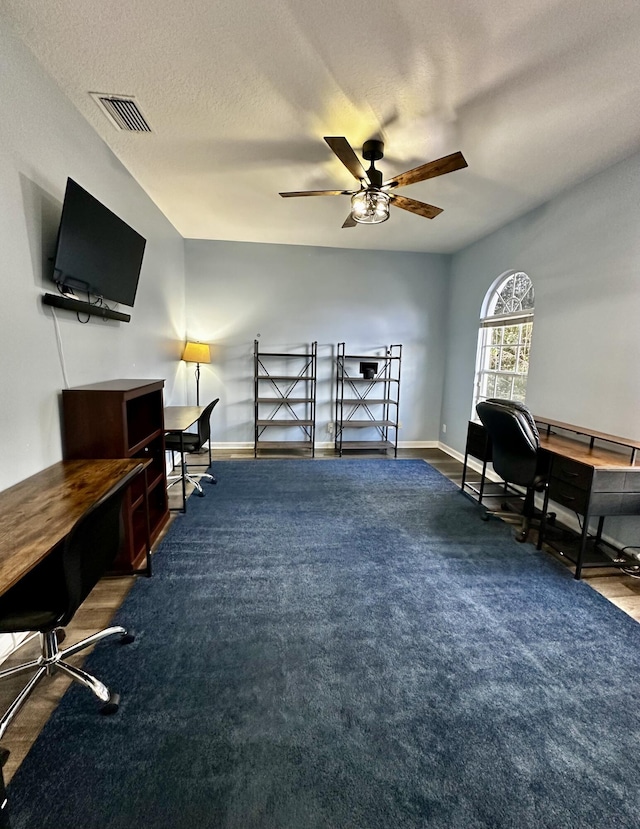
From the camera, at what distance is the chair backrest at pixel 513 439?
2.65 metres

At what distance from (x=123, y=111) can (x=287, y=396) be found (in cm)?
356

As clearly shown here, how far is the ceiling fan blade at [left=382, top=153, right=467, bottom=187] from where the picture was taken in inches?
83.6

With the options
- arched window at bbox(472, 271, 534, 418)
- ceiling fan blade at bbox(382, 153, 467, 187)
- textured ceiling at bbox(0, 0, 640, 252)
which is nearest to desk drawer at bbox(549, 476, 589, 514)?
arched window at bbox(472, 271, 534, 418)

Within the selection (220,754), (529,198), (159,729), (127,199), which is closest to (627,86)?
(529,198)

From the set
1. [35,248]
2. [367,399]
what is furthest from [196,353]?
[35,248]

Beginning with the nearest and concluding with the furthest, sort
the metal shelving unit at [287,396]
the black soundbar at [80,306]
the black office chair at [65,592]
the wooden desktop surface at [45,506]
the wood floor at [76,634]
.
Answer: the wooden desktop surface at [45,506]
the black office chair at [65,592]
the wood floor at [76,634]
the black soundbar at [80,306]
the metal shelving unit at [287,396]

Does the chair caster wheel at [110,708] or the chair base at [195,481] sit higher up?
the chair base at [195,481]

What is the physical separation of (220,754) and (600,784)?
135 centimetres

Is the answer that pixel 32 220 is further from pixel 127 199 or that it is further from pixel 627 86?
pixel 627 86

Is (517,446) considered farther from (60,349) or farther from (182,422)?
(60,349)

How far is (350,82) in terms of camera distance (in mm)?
1958

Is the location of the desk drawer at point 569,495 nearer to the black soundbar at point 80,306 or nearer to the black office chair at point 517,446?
the black office chair at point 517,446

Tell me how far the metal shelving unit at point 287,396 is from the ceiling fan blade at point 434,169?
2.81 m

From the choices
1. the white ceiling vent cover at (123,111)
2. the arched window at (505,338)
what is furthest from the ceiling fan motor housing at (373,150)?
the arched window at (505,338)
